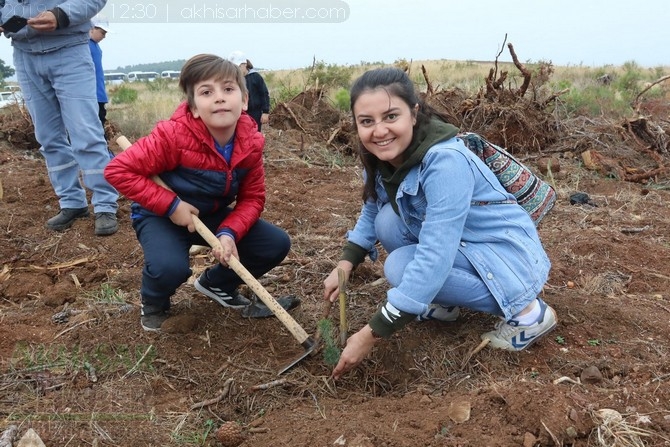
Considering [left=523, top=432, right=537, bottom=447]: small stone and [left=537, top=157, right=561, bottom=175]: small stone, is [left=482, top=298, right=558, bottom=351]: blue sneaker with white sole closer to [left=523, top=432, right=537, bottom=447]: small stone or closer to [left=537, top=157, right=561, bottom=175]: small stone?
[left=523, top=432, right=537, bottom=447]: small stone

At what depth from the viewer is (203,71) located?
7.84ft

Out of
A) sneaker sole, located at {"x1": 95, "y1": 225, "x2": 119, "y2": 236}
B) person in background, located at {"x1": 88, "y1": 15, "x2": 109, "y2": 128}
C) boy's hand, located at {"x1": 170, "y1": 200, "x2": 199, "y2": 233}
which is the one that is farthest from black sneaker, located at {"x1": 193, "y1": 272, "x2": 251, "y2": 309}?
person in background, located at {"x1": 88, "y1": 15, "x2": 109, "y2": 128}

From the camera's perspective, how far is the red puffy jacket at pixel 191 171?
7.82 feet

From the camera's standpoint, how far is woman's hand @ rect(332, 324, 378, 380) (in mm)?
2004

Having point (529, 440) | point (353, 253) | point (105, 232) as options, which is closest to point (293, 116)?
point (105, 232)

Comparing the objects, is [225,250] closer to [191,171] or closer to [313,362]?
[191,171]

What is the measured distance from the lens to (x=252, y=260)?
9.21 ft

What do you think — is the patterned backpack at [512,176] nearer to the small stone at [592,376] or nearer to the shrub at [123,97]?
the small stone at [592,376]

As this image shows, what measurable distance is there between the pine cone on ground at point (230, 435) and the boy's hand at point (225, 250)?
73 centimetres

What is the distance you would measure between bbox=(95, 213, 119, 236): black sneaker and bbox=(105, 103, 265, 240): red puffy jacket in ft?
4.44

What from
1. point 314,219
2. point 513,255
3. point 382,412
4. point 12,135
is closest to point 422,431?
point 382,412

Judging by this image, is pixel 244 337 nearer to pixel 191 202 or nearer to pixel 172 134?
pixel 191 202

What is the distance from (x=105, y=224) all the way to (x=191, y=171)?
1638 millimetres

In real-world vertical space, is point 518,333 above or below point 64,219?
above
